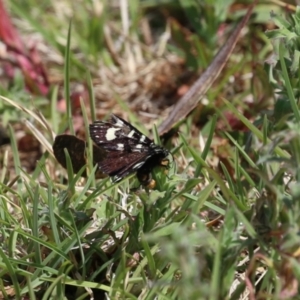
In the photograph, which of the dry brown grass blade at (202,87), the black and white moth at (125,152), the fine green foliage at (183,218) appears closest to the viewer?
the fine green foliage at (183,218)

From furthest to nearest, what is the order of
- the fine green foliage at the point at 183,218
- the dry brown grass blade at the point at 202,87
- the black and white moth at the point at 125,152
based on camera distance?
1. the dry brown grass blade at the point at 202,87
2. the black and white moth at the point at 125,152
3. the fine green foliage at the point at 183,218

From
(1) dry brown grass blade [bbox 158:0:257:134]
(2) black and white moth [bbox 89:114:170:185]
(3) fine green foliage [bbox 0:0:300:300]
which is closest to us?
(3) fine green foliage [bbox 0:0:300:300]

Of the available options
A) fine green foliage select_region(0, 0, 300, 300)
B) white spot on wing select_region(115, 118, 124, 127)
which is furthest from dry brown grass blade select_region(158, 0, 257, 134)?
white spot on wing select_region(115, 118, 124, 127)

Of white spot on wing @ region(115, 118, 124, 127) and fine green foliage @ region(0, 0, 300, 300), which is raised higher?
white spot on wing @ region(115, 118, 124, 127)

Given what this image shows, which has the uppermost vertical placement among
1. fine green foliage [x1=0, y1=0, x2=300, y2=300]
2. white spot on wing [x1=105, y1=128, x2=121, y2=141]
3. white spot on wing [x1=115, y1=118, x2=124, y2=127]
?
white spot on wing [x1=115, y1=118, x2=124, y2=127]

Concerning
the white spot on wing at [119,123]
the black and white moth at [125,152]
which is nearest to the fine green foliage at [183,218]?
the black and white moth at [125,152]

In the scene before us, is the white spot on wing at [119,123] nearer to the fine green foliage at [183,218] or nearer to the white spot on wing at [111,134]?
the white spot on wing at [111,134]

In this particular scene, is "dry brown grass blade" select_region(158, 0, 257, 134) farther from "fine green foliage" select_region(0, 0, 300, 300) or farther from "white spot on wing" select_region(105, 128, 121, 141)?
"white spot on wing" select_region(105, 128, 121, 141)

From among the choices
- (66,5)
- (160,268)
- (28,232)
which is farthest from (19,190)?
(66,5)

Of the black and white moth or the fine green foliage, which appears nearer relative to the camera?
the fine green foliage
